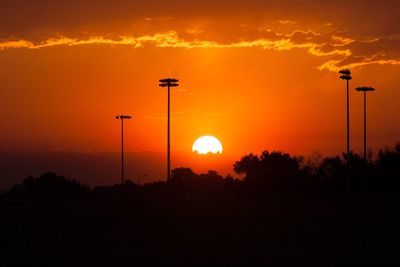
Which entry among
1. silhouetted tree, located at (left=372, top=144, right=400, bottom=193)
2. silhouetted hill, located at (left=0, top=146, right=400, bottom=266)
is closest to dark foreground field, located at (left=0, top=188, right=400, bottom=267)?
silhouetted hill, located at (left=0, top=146, right=400, bottom=266)

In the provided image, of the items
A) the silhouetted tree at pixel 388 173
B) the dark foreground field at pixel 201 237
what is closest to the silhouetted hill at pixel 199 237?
the dark foreground field at pixel 201 237

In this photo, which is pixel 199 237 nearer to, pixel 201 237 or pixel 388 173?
pixel 201 237

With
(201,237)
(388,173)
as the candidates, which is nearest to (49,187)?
(388,173)

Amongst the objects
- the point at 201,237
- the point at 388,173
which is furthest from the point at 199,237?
the point at 388,173

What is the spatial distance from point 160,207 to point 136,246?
29.0 metres

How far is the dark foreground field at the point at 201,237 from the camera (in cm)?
2536

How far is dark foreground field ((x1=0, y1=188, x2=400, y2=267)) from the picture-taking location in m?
25.4

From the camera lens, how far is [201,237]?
3338cm

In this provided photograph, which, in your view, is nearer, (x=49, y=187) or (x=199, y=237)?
(x=199, y=237)

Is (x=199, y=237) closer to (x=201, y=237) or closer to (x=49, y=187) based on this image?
(x=201, y=237)

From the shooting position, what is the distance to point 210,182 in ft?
358

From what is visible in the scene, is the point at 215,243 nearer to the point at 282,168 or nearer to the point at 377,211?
the point at 377,211

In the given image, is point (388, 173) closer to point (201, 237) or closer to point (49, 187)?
point (49, 187)

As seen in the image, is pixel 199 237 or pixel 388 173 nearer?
pixel 199 237
